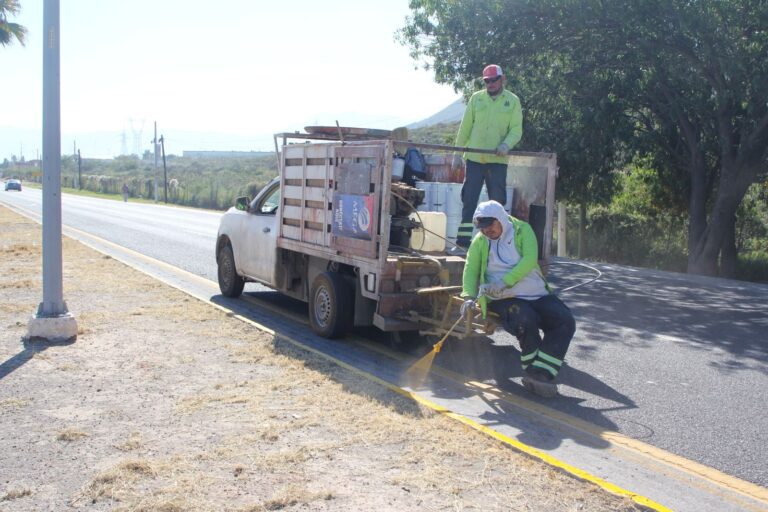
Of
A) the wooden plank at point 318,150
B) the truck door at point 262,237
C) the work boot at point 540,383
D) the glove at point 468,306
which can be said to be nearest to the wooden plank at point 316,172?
the wooden plank at point 318,150

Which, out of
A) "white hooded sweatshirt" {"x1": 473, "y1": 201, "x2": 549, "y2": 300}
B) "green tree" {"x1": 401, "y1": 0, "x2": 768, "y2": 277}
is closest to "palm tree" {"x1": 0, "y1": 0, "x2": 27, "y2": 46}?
"green tree" {"x1": 401, "y1": 0, "x2": 768, "y2": 277}

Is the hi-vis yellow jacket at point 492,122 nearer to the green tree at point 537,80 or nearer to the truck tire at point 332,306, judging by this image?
the truck tire at point 332,306

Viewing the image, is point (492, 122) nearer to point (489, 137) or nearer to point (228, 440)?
point (489, 137)

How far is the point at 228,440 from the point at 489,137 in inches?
199

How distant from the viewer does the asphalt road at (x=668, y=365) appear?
17.7 ft

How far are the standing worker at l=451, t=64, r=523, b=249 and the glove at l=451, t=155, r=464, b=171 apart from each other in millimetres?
631

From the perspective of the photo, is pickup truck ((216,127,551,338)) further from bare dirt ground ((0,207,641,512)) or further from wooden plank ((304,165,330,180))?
bare dirt ground ((0,207,641,512))

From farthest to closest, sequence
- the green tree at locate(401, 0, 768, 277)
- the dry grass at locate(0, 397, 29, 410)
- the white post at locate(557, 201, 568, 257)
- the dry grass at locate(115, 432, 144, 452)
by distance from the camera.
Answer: the white post at locate(557, 201, 568, 257) → the green tree at locate(401, 0, 768, 277) → the dry grass at locate(0, 397, 29, 410) → the dry grass at locate(115, 432, 144, 452)

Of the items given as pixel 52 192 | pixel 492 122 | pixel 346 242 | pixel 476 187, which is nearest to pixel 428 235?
pixel 476 187

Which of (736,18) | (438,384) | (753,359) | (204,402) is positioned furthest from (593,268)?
(204,402)

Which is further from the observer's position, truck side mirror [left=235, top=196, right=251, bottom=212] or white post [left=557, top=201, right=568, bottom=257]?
white post [left=557, top=201, right=568, bottom=257]

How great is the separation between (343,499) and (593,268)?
11.8m

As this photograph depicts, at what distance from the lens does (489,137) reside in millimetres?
8836

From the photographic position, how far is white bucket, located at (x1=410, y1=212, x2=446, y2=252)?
836cm
